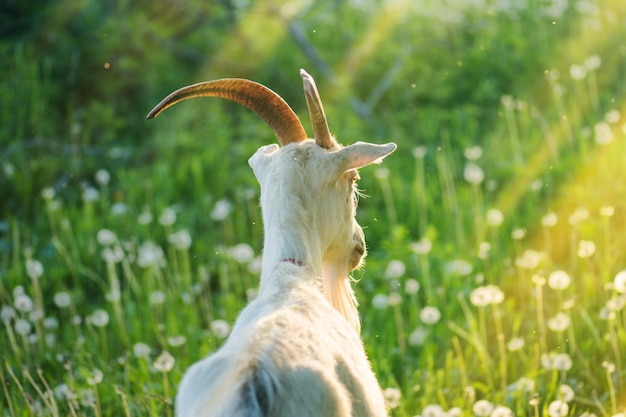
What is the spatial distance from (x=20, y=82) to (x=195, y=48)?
162 cm

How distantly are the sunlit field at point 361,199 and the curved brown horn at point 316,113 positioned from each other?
1.25 m

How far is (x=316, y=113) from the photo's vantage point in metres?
3.21

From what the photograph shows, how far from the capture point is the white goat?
237cm

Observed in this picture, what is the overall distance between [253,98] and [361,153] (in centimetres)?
44

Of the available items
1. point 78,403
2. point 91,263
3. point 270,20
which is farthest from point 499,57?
point 78,403

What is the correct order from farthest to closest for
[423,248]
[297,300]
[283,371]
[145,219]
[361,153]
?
[145,219] → [423,248] → [361,153] → [297,300] → [283,371]

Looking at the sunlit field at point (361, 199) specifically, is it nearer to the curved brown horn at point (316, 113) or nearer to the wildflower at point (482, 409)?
the wildflower at point (482, 409)

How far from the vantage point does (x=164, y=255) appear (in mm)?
6312

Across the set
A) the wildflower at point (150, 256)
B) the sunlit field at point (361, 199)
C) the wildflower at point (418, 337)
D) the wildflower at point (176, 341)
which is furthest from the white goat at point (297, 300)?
the wildflower at point (150, 256)

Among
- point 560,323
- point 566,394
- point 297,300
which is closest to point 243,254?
point 560,323

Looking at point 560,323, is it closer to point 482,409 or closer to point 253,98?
point 482,409

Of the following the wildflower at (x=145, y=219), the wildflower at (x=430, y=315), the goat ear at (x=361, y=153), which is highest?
the goat ear at (x=361, y=153)

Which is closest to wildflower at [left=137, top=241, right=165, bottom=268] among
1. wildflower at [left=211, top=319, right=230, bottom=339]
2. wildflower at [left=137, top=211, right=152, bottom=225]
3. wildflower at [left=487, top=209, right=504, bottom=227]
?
wildflower at [left=137, top=211, right=152, bottom=225]

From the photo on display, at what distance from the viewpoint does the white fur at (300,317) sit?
236 cm
